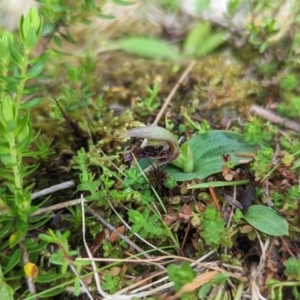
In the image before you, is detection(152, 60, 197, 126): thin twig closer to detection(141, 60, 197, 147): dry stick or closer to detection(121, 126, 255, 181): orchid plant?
detection(141, 60, 197, 147): dry stick

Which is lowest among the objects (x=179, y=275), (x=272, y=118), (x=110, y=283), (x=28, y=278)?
(x=28, y=278)

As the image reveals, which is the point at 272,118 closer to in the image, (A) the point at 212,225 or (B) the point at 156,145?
(B) the point at 156,145

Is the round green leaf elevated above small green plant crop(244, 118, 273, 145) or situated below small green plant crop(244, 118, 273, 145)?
below

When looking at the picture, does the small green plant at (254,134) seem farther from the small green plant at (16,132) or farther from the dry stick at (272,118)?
the small green plant at (16,132)

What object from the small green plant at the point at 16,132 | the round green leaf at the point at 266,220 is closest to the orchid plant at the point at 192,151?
the round green leaf at the point at 266,220

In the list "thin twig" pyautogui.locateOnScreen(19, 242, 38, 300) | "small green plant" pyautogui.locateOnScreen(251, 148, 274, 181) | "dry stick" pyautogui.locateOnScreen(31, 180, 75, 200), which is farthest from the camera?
"dry stick" pyautogui.locateOnScreen(31, 180, 75, 200)

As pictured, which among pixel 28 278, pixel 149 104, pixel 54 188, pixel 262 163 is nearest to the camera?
pixel 28 278

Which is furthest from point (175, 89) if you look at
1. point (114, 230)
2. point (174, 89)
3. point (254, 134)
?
point (114, 230)

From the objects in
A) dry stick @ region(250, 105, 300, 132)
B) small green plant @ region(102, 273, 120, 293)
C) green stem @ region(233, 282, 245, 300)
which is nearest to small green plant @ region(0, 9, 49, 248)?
small green plant @ region(102, 273, 120, 293)

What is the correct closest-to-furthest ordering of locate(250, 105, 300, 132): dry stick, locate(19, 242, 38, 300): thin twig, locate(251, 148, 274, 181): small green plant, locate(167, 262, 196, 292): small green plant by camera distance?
locate(167, 262, 196, 292): small green plant → locate(19, 242, 38, 300): thin twig → locate(251, 148, 274, 181): small green plant → locate(250, 105, 300, 132): dry stick

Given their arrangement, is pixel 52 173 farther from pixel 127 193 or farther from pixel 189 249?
pixel 189 249
